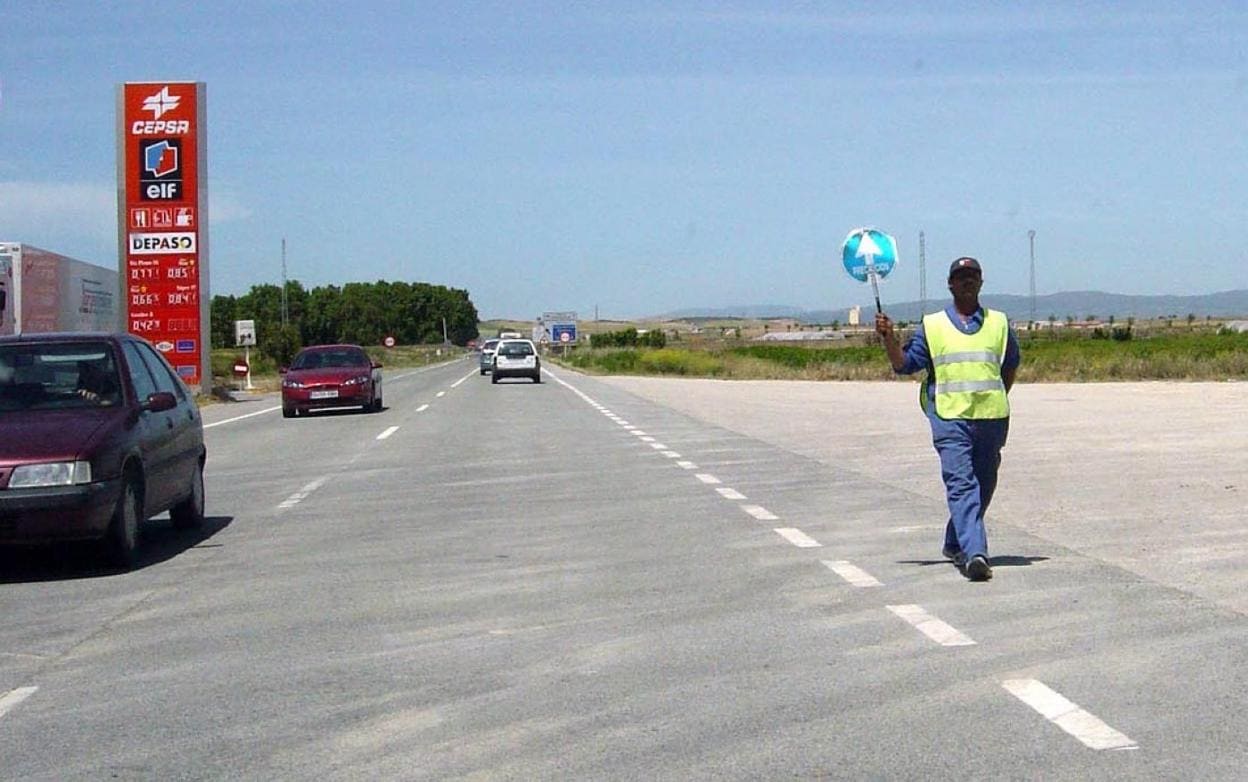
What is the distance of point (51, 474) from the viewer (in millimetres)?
9383

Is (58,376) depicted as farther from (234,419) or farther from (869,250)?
(234,419)

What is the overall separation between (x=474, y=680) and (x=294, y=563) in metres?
4.05

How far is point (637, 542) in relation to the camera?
1102cm

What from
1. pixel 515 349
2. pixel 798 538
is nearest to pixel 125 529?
pixel 798 538

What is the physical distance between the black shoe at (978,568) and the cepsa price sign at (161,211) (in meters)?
36.8

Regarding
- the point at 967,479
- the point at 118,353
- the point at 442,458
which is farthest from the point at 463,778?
the point at 442,458

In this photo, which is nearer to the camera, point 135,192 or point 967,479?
point 967,479

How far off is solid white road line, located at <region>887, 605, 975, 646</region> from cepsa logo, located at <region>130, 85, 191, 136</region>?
38510mm

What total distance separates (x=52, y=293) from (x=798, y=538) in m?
29.9

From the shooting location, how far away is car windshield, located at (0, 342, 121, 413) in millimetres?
10500

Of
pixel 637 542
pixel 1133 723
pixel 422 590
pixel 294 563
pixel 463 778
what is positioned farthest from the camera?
pixel 637 542

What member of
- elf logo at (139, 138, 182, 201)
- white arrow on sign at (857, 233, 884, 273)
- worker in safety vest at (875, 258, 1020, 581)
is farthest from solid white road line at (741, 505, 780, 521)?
elf logo at (139, 138, 182, 201)

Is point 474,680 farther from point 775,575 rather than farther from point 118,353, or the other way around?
point 118,353

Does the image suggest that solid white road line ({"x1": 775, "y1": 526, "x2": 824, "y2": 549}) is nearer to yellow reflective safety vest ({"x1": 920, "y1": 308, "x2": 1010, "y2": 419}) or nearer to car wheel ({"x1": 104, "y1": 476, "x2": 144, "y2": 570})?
yellow reflective safety vest ({"x1": 920, "y1": 308, "x2": 1010, "y2": 419})
